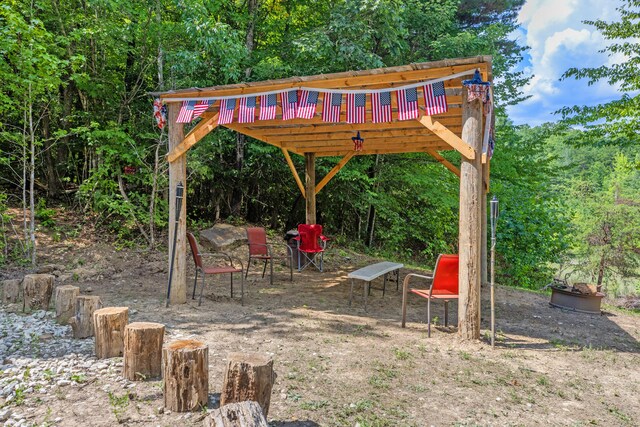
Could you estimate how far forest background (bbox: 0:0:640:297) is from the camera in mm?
6918

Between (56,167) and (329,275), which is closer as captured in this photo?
(329,275)

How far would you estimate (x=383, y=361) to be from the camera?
3.13 metres

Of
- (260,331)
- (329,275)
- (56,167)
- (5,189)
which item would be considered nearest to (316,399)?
(260,331)

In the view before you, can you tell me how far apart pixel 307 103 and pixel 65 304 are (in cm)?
319

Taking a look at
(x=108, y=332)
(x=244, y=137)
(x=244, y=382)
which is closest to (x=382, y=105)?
(x=244, y=382)

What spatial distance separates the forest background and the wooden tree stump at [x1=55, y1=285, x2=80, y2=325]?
2775 millimetres

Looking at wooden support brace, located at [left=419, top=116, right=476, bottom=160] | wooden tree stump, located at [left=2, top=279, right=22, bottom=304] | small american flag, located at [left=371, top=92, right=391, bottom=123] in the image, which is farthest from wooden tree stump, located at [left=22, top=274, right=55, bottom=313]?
wooden support brace, located at [left=419, top=116, right=476, bottom=160]

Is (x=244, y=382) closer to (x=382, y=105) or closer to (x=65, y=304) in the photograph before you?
(x=65, y=304)

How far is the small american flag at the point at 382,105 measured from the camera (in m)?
Result: 4.25

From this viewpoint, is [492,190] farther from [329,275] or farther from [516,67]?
[329,275]

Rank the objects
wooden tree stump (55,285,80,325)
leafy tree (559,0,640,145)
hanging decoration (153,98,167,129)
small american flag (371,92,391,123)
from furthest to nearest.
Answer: leafy tree (559,0,640,145) → hanging decoration (153,98,167,129) → small american flag (371,92,391,123) → wooden tree stump (55,285,80,325)

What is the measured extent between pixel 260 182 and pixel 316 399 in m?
7.85

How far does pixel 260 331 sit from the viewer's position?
3.77m

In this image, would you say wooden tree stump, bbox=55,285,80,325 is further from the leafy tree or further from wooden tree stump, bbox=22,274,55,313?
the leafy tree
